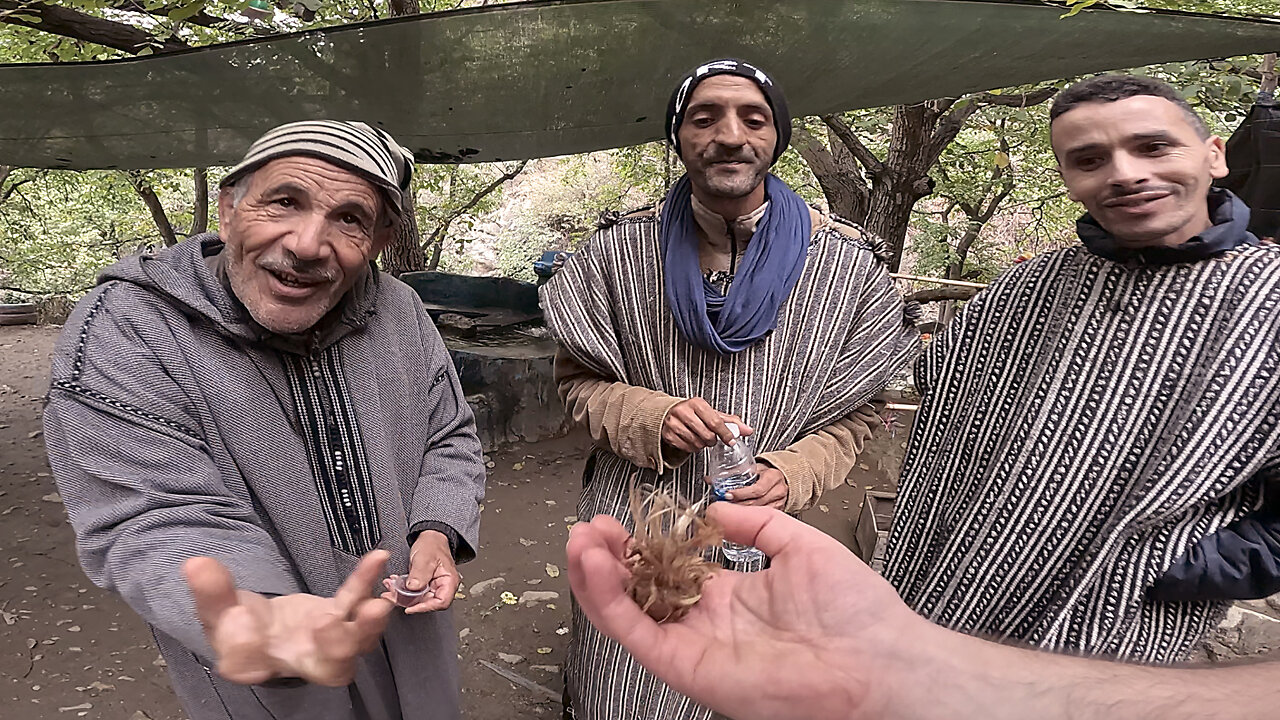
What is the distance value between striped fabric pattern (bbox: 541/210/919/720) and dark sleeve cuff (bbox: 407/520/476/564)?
518mm

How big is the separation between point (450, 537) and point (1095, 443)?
5.04ft

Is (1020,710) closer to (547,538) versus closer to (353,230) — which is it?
(353,230)

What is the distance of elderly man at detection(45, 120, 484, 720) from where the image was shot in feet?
3.84

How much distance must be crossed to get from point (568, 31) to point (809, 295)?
1.64m

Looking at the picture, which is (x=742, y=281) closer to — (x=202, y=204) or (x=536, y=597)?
(x=536, y=597)

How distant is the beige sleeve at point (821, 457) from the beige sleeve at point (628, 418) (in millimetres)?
300

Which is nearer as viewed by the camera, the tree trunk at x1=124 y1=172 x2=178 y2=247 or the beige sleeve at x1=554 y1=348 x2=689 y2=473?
the beige sleeve at x1=554 y1=348 x2=689 y2=473

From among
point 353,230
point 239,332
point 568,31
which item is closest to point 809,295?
point 353,230

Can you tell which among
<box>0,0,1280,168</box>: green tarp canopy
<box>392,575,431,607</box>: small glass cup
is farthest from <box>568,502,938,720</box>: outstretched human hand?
<box>0,0,1280,168</box>: green tarp canopy

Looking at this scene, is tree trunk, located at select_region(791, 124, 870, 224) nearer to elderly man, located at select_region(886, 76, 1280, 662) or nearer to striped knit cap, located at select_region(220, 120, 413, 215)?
elderly man, located at select_region(886, 76, 1280, 662)

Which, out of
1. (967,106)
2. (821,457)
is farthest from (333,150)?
(967,106)

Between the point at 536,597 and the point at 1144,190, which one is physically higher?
the point at 1144,190

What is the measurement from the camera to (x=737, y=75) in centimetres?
183

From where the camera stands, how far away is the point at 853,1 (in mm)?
2678
